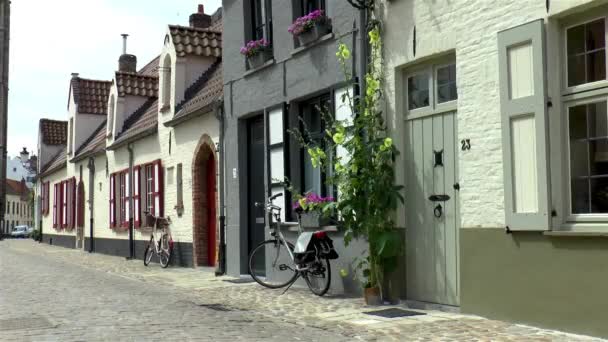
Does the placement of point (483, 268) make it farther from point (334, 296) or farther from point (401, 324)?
point (334, 296)

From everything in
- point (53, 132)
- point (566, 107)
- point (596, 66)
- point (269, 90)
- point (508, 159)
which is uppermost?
point (53, 132)

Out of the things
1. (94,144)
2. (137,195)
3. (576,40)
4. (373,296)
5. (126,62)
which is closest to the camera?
(576,40)

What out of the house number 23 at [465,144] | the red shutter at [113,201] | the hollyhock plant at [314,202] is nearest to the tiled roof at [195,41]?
the red shutter at [113,201]

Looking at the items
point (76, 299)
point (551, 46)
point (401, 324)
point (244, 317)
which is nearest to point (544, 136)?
point (551, 46)

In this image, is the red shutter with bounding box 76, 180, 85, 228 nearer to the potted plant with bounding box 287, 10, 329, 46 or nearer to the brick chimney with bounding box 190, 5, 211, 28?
the brick chimney with bounding box 190, 5, 211, 28

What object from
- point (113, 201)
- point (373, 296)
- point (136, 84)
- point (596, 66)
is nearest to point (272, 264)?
point (373, 296)

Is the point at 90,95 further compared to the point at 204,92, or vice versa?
the point at 90,95

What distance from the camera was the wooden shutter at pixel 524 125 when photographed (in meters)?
6.89

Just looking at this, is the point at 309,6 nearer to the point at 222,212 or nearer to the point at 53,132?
the point at 222,212

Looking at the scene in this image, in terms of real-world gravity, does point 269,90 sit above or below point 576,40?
above

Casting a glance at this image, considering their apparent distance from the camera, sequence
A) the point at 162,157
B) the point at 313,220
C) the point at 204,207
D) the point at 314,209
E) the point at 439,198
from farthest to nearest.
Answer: the point at 162,157, the point at 204,207, the point at 313,220, the point at 314,209, the point at 439,198

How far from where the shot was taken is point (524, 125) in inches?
280

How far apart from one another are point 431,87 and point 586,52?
7.36 ft

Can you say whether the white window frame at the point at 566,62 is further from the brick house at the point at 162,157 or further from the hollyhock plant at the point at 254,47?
the brick house at the point at 162,157
